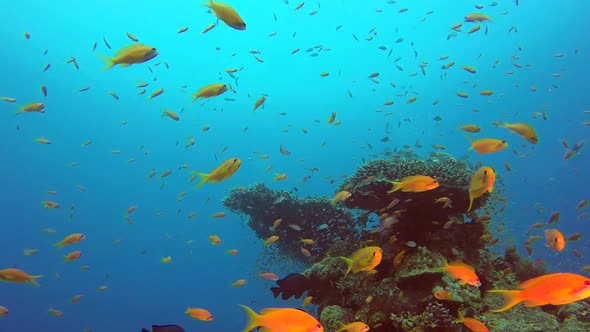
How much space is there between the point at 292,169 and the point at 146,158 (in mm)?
27618

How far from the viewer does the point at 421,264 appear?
582 cm

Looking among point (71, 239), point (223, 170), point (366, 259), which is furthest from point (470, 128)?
point (71, 239)

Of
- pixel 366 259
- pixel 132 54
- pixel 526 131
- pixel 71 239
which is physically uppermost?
pixel 132 54

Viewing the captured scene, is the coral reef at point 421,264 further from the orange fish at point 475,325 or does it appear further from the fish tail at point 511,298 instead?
the fish tail at point 511,298

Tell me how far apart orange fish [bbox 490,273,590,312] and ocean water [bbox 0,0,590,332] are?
35809mm

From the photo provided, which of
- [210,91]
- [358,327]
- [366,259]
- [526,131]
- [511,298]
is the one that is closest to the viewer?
[511,298]

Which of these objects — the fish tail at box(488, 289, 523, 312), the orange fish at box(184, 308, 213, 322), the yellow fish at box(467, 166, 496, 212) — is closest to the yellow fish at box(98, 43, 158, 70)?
the orange fish at box(184, 308, 213, 322)

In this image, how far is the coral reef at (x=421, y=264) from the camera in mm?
5191

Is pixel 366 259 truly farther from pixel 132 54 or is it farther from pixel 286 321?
pixel 132 54

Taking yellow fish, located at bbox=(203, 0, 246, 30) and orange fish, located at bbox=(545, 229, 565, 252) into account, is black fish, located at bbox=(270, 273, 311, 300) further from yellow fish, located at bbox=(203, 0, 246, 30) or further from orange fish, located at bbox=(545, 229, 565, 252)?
yellow fish, located at bbox=(203, 0, 246, 30)

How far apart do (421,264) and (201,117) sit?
66090mm

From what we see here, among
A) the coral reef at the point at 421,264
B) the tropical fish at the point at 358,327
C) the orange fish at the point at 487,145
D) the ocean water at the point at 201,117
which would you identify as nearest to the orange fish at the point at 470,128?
the coral reef at the point at 421,264

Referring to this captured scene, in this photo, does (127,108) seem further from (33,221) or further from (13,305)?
(13,305)

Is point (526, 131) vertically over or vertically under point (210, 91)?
under
